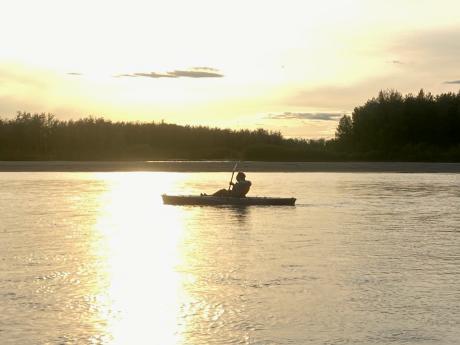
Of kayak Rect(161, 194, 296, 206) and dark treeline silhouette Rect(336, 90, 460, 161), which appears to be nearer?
kayak Rect(161, 194, 296, 206)

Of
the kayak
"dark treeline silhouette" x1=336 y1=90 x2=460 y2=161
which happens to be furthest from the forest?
the kayak

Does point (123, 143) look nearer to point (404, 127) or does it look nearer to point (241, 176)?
point (404, 127)

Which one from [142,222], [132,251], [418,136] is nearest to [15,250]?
[132,251]

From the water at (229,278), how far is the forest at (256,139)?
57.2 m

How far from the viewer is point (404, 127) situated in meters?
89.6

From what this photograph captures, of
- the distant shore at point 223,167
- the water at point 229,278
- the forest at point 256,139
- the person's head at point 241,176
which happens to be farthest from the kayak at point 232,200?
the forest at point 256,139

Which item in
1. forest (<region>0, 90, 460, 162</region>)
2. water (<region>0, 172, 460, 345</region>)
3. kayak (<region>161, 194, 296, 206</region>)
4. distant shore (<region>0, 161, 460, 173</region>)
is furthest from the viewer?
forest (<region>0, 90, 460, 162</region>)

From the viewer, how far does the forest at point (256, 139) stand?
82312mm

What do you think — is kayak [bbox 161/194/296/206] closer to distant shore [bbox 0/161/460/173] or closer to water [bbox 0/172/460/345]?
water [bbox 0/172/460/345]

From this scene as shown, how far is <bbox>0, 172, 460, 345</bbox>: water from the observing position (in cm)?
953

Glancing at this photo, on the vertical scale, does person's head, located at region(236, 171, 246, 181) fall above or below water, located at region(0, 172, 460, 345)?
above

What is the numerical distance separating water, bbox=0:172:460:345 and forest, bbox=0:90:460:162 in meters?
57.2

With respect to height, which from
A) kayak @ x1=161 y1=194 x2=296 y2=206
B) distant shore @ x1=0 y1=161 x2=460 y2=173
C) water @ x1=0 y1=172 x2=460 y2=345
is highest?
distant shore @ x1=0 y1=161 x2=460 y2=173

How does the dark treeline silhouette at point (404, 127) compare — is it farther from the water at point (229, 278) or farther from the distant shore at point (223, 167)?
the water at point (229, 278)
